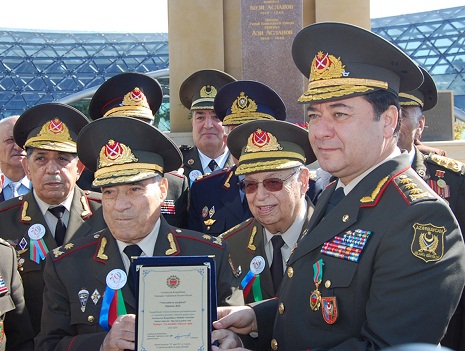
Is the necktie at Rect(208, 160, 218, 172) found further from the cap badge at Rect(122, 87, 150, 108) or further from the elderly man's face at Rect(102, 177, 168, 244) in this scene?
the elderly man's face at Rect(102, 177, 168, 244)

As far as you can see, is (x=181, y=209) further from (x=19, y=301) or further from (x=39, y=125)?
(x=19, y=301)

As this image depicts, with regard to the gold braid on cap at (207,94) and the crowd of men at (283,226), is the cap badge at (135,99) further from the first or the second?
the crowd of men at (283,226)

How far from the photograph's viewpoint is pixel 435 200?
270cm

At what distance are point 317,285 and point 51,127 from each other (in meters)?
2.76

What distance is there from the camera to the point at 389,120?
2.97m

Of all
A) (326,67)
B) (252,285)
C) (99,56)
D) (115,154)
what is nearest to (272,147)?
(252,285)

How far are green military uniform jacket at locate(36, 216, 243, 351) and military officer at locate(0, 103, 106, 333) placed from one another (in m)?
0.88

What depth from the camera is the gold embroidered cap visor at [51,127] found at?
4832 millimetres

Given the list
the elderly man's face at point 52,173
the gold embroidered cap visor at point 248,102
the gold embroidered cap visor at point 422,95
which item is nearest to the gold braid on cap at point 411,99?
the gold embroidered cap visor at point 422,95

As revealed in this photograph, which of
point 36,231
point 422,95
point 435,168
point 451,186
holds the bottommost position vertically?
point 36,231

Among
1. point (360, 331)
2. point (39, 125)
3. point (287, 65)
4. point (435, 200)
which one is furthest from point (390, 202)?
point (287, 65)

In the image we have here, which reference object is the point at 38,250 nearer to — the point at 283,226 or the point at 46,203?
the point at 46,203

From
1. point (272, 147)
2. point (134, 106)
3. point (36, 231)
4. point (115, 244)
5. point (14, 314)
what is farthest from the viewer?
point (134, 106)

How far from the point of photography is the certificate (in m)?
2.95
